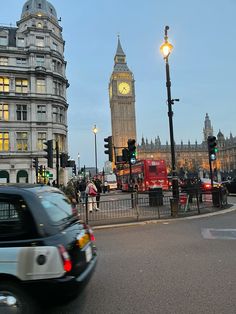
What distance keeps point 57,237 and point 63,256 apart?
0.24m

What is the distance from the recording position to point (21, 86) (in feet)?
180

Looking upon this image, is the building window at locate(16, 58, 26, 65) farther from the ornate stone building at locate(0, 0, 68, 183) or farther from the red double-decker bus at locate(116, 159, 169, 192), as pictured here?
the red double-decker bus at locate(116, 159, 169, 192)

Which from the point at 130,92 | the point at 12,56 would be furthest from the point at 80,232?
the point at 130,92

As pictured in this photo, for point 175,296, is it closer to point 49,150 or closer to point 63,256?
point 63,256

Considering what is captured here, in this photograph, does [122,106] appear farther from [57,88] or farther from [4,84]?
[4,84]

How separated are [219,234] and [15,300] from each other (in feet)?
Result: 24.6

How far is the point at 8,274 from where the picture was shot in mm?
3984

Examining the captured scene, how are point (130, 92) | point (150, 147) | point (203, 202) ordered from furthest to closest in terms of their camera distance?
point (150, 147), point (130, 92), point (203, 202)

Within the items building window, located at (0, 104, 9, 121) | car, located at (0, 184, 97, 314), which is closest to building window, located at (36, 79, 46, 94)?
building window, located at (0, 104, 9, 121)

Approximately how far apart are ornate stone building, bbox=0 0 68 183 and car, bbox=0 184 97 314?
49.4 meters

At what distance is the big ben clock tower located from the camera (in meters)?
159

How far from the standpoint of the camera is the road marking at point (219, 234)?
381 inches

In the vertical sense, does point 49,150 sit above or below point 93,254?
above

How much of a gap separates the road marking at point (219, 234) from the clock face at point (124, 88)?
520ft
